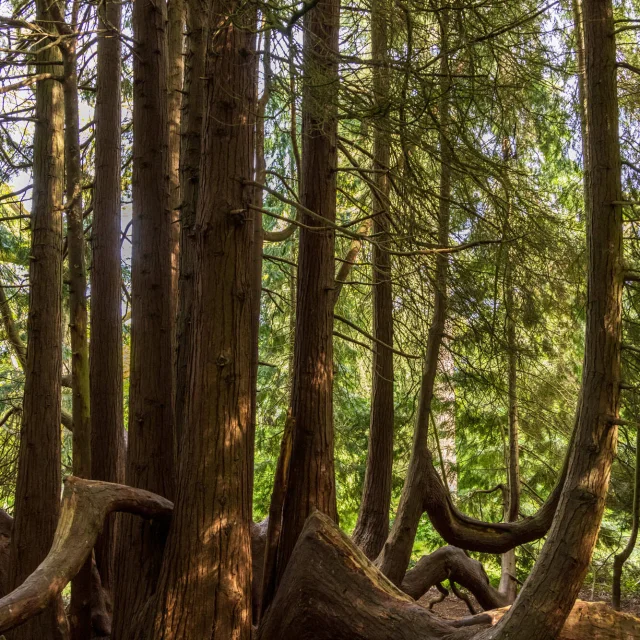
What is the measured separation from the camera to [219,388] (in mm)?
4480

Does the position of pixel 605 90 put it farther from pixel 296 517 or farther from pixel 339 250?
pixel 339 250

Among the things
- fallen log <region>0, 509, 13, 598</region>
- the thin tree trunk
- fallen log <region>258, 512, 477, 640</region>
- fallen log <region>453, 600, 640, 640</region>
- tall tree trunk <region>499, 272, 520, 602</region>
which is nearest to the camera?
fallen log <region>453, 600, 640, 640</region>

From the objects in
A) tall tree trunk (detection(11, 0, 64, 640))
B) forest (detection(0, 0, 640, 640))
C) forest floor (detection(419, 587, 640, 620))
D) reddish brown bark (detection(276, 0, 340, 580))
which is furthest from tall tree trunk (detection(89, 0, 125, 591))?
forest floor (detection(419, 587, 640, 620))

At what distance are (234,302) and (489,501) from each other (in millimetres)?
7728

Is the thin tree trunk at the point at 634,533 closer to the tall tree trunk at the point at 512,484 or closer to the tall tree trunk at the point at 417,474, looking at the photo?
the tall tree trunk at the point at 417,474

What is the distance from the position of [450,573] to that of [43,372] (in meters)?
4.43

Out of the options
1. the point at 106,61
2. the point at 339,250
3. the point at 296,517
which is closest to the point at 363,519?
the point at 296,517

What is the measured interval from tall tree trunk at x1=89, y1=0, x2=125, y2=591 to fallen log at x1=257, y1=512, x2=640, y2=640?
7.42ft

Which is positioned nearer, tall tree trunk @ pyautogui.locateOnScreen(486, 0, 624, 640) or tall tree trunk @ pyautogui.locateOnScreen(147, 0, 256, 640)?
tall tree trunk @ pyautogui.locateOnScreen(486, 0, 624, 640)

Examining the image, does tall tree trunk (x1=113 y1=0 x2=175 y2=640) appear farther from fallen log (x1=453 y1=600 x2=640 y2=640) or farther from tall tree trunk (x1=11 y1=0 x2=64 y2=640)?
fallen log (x1=453 y1=600 x2=640 y2=640)

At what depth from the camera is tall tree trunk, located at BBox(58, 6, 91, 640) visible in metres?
5.84

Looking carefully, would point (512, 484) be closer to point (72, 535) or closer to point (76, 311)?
point (76, 311)

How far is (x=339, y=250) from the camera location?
9.62 m

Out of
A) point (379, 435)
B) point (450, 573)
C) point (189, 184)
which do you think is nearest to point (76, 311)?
point (189, 184)
